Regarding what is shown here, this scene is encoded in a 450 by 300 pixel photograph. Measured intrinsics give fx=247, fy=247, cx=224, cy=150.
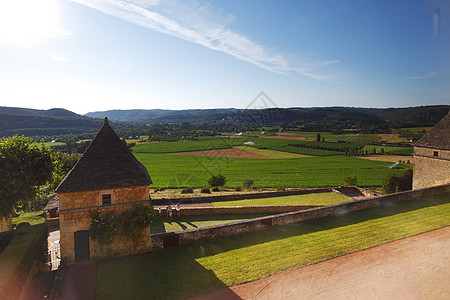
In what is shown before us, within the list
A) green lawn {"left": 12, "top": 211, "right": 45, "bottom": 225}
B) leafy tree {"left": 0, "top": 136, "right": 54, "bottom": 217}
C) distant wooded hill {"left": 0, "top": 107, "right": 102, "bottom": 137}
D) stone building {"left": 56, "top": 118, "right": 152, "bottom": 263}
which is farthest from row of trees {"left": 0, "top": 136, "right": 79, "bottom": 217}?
distant wooded hill {"left": 0, "top": 107, "right": 102, "bottom": 137}

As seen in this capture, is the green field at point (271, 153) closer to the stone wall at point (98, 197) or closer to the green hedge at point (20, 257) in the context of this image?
the stone wall at point (98, 197)

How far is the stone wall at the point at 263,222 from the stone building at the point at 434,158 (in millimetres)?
4180

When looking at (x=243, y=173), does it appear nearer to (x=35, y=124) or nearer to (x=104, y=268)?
(x=104, y=268)

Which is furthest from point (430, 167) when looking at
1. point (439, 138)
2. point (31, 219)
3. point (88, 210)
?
point (31, 219)

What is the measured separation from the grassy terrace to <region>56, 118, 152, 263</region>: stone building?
1.27 meters

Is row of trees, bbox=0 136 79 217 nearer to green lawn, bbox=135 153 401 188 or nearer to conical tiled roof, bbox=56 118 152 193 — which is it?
conical tiled roof, bbox=56 118 152 193

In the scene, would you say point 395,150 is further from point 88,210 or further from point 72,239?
point 72,239

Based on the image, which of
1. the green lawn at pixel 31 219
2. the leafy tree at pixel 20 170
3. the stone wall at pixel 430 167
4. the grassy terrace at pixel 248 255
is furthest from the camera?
the stone wall at pixel 430 167

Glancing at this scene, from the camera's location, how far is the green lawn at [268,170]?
131 ft

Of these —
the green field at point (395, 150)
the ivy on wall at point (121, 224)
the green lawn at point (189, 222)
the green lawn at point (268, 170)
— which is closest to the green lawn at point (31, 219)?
the green lawn at point (189, 222)

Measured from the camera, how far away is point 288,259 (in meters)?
10.8

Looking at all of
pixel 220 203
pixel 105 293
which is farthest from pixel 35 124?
pixel 105 293

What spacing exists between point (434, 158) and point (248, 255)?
2073 centimetres

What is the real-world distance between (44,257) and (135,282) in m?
5.90
